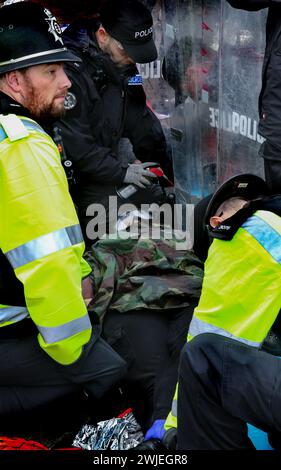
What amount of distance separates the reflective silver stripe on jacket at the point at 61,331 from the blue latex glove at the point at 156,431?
0.51m

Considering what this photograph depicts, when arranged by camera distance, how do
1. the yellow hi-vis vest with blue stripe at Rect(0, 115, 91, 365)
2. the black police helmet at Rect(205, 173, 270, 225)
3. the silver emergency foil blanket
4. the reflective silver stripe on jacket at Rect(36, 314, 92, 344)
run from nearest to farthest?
the yellow hi-vis vest with blue stripe at Rect(0, 115, 91, 365) < the reflective silver stripe on jacket at Rect(36, 314, 92, 344) < the black police helmet at Rect(205, 173, 270, 225) < the silver emergency foil blanket

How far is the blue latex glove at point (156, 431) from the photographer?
2658 millimetres

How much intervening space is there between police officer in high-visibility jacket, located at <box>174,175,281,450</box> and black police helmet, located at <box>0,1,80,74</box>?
100cm

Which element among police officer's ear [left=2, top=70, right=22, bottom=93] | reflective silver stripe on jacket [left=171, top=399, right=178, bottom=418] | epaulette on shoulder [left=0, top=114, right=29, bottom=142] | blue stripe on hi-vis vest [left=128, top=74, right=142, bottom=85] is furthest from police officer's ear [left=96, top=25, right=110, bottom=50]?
reflective silver stripe on jacket [left=171, top=399, right=178, bottom=418]

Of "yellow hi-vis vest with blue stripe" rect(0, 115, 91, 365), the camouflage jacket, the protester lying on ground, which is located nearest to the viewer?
"yellow hi-vis vest with blue stripe" rect(0, 115, 91, 365)

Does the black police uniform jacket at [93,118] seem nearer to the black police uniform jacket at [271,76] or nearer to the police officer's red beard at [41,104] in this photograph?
the black police uniform jacket at [271,76]

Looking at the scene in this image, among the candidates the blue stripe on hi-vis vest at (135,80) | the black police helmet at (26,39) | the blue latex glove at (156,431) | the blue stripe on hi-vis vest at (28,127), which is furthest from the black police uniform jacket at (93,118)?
the blue latex glove at (156,431)

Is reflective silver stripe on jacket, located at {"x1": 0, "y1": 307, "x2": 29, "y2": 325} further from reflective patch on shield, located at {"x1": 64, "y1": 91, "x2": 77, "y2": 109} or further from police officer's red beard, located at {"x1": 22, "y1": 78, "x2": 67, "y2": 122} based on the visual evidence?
reflective patch on shield, located at {"x1": 64, "y1": 91, "x2": 77, "y2": 109}

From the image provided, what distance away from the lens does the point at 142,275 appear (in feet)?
10.8

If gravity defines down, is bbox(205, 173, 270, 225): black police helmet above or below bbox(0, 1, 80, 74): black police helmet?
below

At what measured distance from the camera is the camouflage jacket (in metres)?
3.14

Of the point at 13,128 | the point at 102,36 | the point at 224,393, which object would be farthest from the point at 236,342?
the point at 102,36
